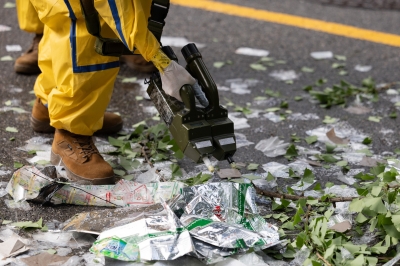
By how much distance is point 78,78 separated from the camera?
9.40ft

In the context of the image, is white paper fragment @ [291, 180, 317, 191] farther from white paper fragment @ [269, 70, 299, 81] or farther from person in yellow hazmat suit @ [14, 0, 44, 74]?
person in yellow hazmat suit @ [14, 0, 44, 74]

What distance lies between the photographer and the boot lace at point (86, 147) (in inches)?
119

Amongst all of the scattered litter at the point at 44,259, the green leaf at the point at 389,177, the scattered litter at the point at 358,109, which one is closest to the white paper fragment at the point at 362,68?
the scattered litter at the point at 358,109

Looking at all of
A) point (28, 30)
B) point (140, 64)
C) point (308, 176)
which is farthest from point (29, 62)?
point (308, 176)

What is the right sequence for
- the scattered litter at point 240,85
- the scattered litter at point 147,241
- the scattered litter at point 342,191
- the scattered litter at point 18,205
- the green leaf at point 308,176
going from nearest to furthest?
Answer: the scattered litter at point 147,241 < the scattered litter at point 18,205 < the scattered litter at point 342,191 < the green leaf at point 308,176 < the scattered litter at point 240,85

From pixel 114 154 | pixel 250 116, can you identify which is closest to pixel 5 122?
pixel 114 154

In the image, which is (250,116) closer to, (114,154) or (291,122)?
(291,122)

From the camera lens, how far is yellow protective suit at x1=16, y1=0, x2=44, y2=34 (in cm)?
374

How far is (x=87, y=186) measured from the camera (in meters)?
2.81

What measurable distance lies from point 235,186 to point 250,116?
3.84 feet

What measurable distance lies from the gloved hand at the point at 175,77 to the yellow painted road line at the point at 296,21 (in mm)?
2622

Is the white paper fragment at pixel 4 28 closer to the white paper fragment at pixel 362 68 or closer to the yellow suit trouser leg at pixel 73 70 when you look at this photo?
the yellow suit trouser leg at pixel 73 70

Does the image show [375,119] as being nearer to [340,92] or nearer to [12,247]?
[340,92]

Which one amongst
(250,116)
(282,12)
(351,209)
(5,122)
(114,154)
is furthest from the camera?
(282,12)
